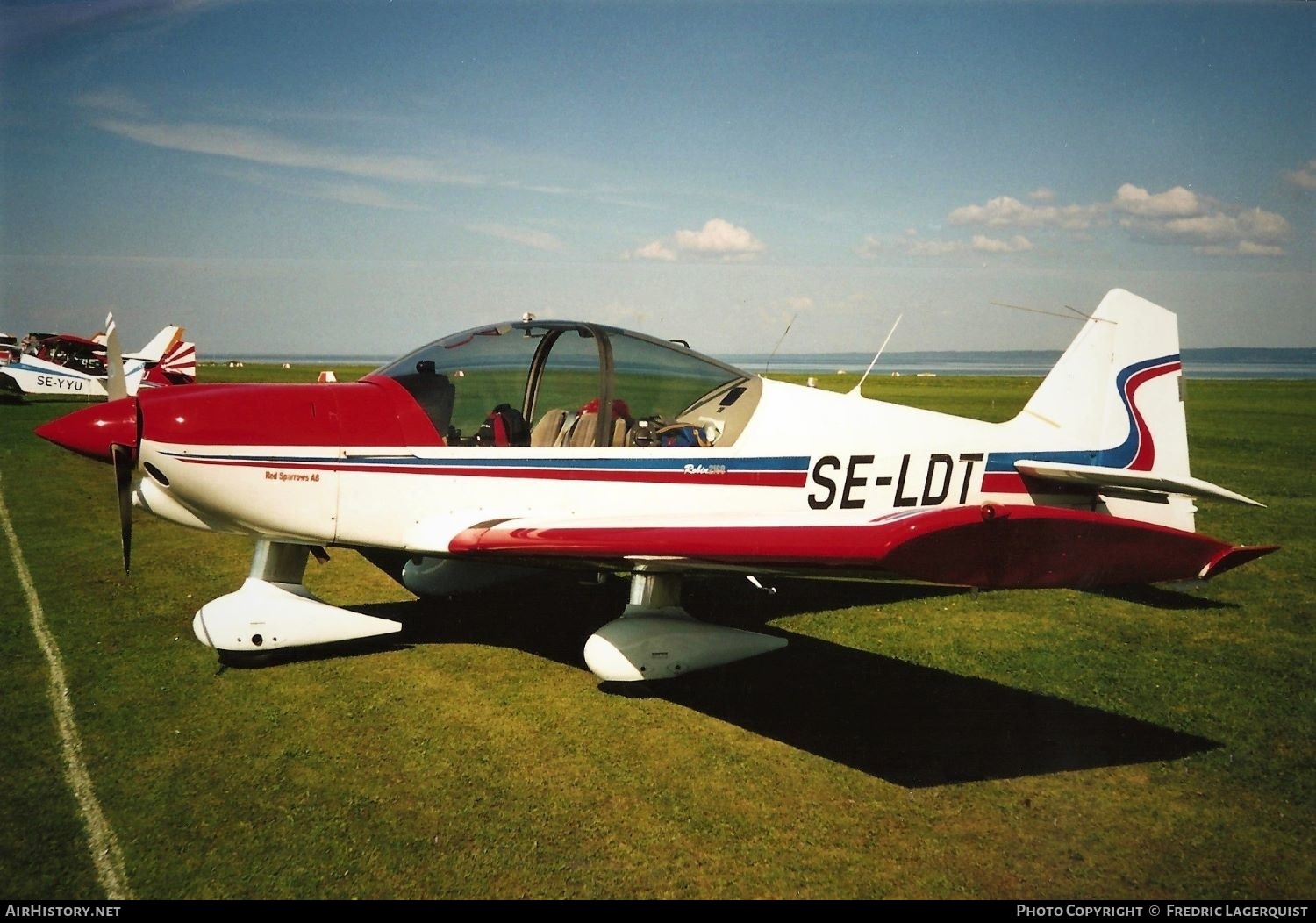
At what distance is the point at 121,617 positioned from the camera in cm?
562

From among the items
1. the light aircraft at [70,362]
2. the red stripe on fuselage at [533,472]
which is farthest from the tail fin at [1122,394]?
the light aircraft at [70,362]

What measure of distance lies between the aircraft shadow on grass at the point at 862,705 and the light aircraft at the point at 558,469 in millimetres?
320

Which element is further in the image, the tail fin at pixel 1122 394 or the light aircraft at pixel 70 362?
the light aircraft at pixel 70 362

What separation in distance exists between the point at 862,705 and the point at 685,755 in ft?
3.70

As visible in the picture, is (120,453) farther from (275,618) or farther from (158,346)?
(158,346)

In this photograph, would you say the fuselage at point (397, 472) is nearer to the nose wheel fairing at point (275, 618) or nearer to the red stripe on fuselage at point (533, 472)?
the red stripe on fuselage at point (533, 472)

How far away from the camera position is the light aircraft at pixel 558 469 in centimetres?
450

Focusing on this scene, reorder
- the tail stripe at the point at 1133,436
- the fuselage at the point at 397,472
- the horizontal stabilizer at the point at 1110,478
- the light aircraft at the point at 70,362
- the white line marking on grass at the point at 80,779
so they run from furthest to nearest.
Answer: the light aircraft at the point at 70,362, the tail stripe at the point at 1133,436, the horizontal stabilizer at the point at 1110,478, the fuselage at the point at 397,472, the white line marking on grass at the point at 80,779

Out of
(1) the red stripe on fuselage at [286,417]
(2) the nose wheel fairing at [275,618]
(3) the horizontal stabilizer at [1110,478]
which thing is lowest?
(2) the nose wheel fairing at [275,618]

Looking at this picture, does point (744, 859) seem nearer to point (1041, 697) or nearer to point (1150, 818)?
point (1150, 818)

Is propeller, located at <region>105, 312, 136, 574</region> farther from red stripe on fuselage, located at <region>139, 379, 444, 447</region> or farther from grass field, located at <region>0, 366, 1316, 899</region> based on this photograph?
grass field, located at <region>0, 366, 1316, 899</region>

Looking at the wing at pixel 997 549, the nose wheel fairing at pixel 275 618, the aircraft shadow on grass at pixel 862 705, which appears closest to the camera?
the wing at pixel 997 549

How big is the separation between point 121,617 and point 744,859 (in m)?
4.62

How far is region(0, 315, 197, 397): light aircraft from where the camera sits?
78.8 ft
